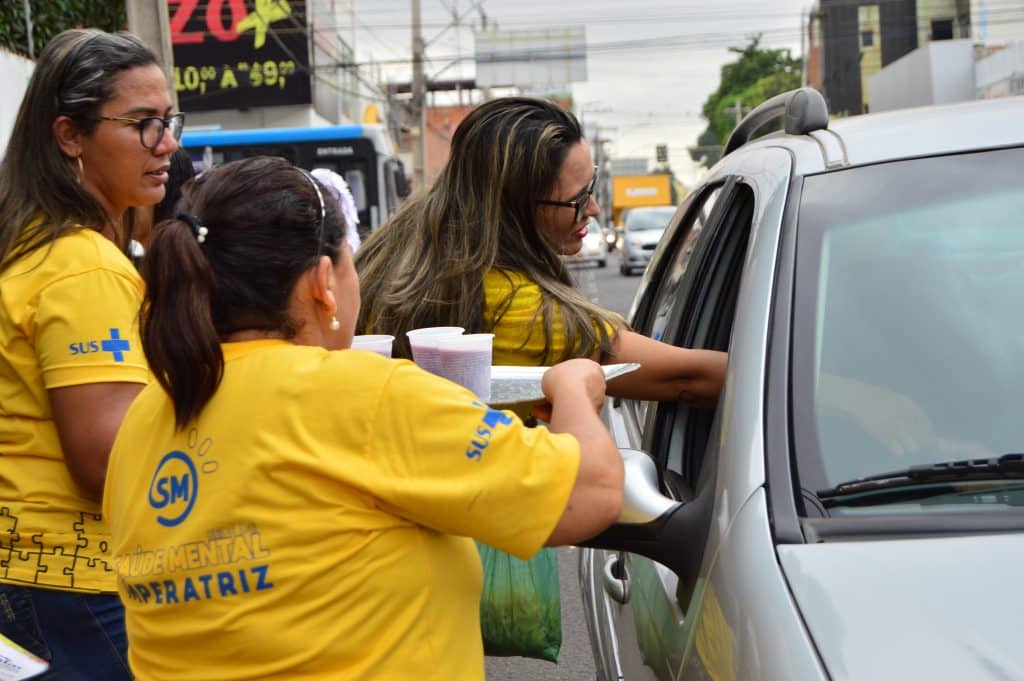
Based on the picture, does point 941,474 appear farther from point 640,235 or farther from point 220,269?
point 640,235

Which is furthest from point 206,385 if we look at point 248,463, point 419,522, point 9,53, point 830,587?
point 9,53

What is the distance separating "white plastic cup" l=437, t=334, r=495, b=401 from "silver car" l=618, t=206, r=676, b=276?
28103 mm

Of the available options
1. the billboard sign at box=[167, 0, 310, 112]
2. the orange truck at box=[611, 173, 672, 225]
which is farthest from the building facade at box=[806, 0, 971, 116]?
the billboard sign at box=[167, 0, 310, 112]

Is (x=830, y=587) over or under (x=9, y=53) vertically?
under

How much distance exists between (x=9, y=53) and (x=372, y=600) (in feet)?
32.6

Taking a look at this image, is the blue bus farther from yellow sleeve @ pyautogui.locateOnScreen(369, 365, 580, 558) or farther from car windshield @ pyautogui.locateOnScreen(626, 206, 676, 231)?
yellow sleeve @ pyautogui.locateOnScreen(369, 365, 580, 558)

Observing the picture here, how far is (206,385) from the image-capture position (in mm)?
1725

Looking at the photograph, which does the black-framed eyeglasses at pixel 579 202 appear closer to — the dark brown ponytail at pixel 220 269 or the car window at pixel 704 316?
the car window at pixel 704 316

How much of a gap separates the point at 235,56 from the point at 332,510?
39.3 meters

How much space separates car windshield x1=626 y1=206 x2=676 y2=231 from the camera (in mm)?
32469

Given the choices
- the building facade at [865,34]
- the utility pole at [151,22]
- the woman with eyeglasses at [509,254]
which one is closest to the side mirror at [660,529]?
the woman with eyeglasses at [509,254]

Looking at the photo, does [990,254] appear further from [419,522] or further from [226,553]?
[226,553]

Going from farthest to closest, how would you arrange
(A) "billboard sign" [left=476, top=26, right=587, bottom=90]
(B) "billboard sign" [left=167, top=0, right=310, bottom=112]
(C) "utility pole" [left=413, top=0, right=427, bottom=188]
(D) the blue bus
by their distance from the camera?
Result: 1. (A) "billboard sign" [left=476, top=26, right=587, bottom=90]
2. (B) "billboard sign" [left=167, top=0, right=310, bottom=112]
3. (C) "utility pole" [left=413, top=0, right=427, bottom=188]
4. (D) the blue bus

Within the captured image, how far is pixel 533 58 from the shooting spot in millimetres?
55906
